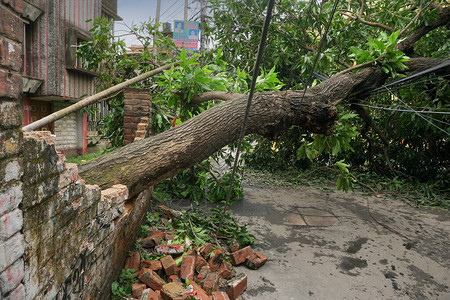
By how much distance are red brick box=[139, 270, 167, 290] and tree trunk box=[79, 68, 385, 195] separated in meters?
0.80

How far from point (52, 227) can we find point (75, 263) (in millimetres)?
432

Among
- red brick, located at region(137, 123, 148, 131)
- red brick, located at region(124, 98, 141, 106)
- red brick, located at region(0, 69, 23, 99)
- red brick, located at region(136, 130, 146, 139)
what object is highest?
red brick, located at region(124, 98, 141, 106)

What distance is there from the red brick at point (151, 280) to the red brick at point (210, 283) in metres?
0.43

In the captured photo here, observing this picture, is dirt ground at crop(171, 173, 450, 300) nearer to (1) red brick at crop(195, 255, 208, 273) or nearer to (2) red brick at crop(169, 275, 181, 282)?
(1) red brick at crop(195, 255, 208, 273)

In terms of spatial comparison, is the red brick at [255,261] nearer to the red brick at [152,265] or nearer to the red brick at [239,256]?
the red brick at [239,256]

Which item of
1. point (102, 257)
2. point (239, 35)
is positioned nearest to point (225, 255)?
point (102, 257)

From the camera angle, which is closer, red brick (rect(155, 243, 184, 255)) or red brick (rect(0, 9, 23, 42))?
red brick (rect(0, 9, 23, 42))

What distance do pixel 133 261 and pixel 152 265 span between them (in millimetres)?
200

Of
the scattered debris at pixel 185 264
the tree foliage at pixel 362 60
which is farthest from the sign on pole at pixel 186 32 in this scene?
Result: the scattered debris at pixel 185 264

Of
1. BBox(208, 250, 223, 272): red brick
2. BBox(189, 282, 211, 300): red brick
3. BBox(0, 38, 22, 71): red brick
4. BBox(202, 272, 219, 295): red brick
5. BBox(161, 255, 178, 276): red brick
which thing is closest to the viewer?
BBox(0, 38, 22, 71): red brick

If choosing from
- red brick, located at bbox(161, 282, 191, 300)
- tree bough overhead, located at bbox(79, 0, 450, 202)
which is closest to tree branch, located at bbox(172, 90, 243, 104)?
tree bough overhead, located at bbox(79, 0, 450, 202)

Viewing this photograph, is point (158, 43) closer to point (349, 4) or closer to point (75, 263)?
point (349, 4)

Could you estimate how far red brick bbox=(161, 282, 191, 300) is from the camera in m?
2.36

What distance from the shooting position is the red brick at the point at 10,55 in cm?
113
